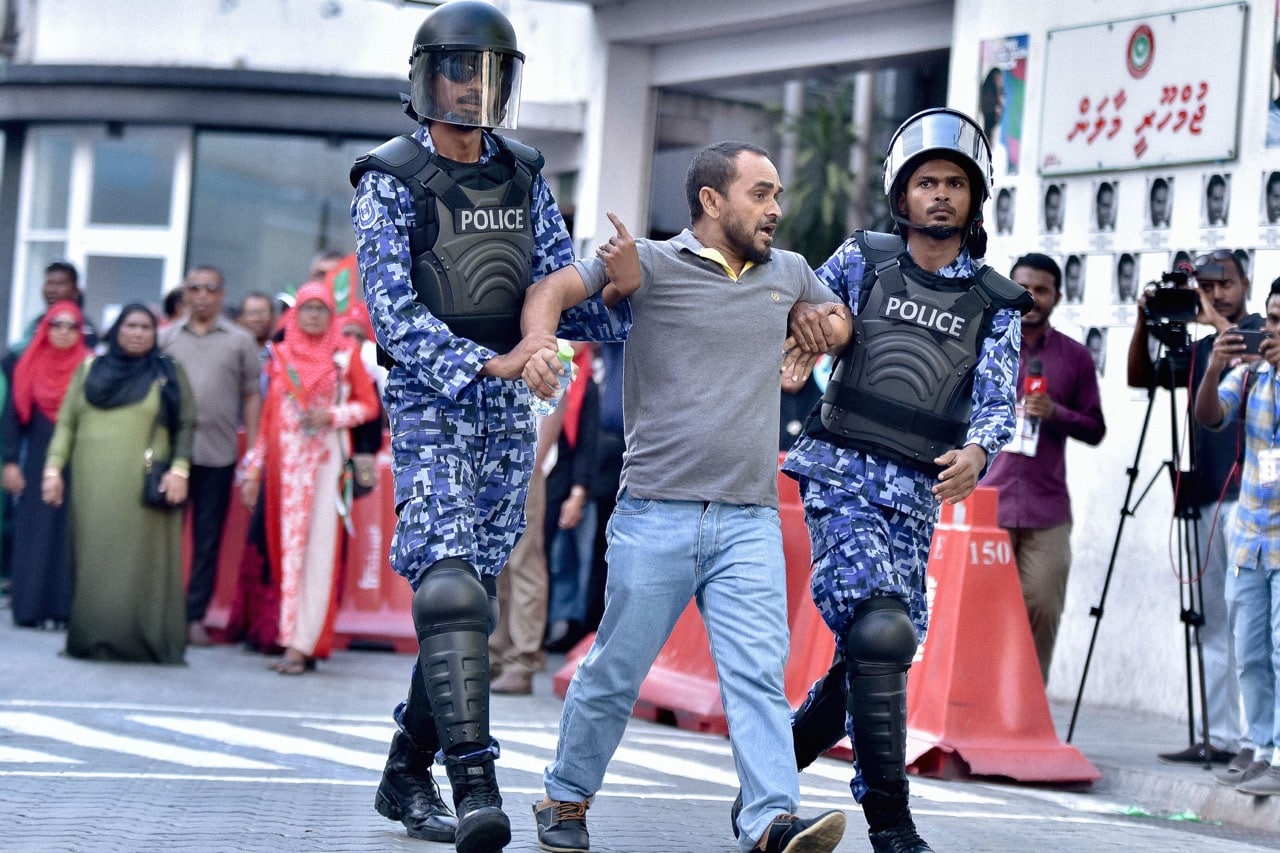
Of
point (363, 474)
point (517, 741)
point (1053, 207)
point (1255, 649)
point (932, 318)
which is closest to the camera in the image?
point (932, 318)

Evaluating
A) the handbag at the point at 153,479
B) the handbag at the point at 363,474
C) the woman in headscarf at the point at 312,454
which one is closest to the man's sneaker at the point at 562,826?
the handbag at the point at 363,474

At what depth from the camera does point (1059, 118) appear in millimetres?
11422

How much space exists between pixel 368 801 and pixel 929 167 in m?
2.64

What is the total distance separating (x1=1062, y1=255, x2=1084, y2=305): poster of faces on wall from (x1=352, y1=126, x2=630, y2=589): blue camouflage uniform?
6.25 metres

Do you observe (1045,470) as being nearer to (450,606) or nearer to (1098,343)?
(1098,343)

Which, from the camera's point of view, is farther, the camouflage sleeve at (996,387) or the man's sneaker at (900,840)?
the camouflage sleeve at (996,387)

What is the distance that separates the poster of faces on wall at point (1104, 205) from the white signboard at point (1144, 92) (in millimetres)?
102

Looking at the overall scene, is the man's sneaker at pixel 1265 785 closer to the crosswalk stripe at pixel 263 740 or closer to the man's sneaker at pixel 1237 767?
the man's sneaker at pixel 1237 767

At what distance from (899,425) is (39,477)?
29.0ft

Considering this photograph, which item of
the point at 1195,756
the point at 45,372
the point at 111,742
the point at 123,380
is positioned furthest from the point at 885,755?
the point at 45,372

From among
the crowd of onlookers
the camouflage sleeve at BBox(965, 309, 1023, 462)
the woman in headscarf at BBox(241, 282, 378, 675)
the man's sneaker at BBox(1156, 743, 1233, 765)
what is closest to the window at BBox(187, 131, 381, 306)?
the crowd of onlookers

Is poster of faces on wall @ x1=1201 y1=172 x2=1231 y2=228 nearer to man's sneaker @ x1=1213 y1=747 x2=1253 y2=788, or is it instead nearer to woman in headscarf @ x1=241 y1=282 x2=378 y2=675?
man's sneaker @ x1=1213 y1=747 x2=1253 y2=788

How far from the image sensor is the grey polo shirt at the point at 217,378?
1219 centimetres

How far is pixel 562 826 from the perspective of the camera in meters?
5.36
